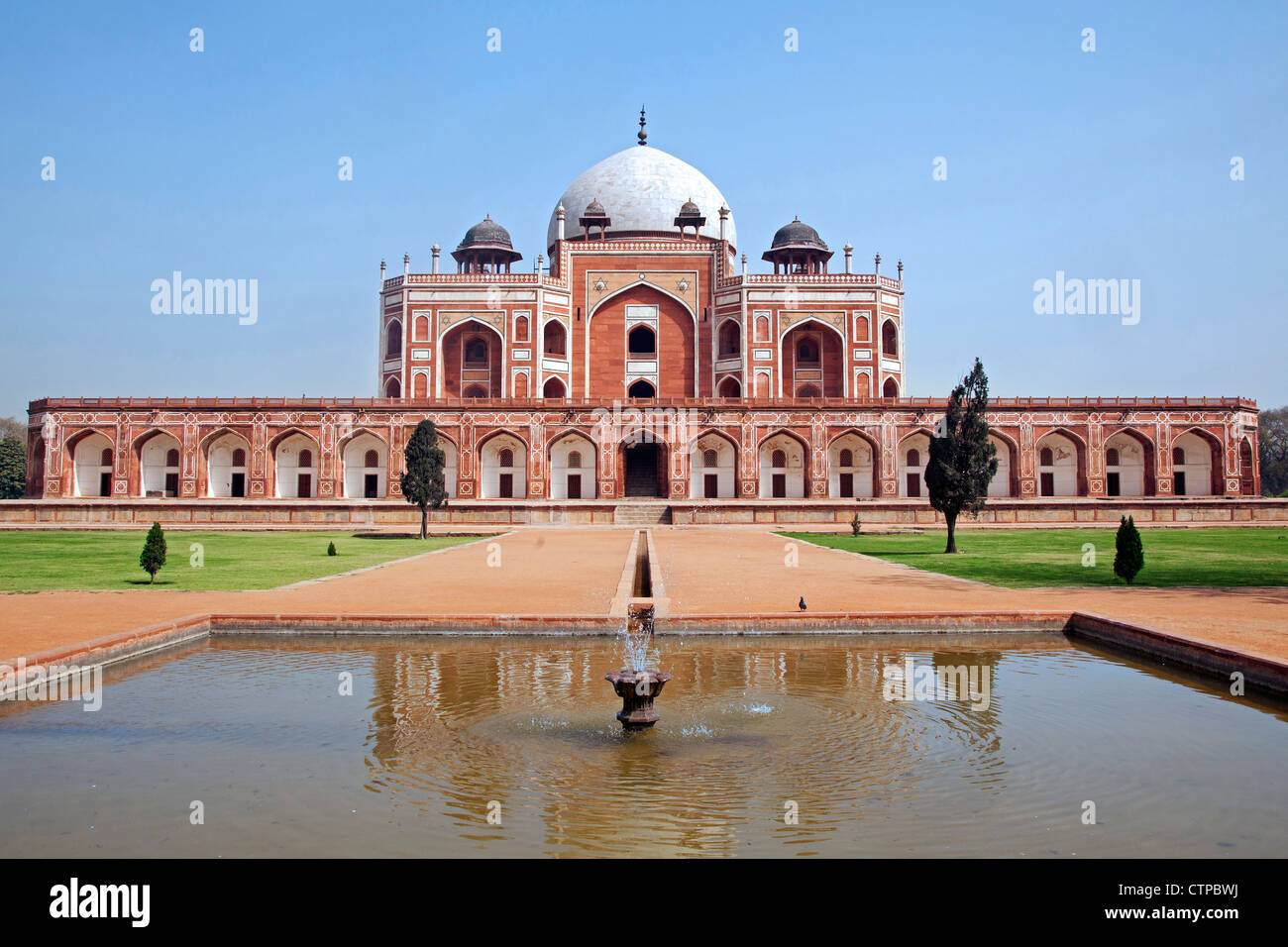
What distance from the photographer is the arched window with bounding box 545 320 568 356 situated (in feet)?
114

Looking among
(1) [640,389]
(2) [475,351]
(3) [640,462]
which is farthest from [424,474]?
(1) [640,389]


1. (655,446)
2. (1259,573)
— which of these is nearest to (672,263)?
(655,446)

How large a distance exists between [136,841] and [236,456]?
30.4 meters

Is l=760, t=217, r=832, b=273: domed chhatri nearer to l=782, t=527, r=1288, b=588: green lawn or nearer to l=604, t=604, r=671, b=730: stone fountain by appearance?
l=782, t=527, r=1288, b=588: green lawn

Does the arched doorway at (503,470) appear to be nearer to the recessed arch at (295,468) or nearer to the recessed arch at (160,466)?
the recessed arch at (295,468)

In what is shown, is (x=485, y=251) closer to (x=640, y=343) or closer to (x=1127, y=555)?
(x=640, y=343)

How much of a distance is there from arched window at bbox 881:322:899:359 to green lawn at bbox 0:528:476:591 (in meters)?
20.8

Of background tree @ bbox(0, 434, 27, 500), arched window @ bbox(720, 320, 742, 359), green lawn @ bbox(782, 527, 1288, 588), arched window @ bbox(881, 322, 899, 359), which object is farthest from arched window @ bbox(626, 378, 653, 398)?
background tree @ bbox(0, 434, 27, 500)

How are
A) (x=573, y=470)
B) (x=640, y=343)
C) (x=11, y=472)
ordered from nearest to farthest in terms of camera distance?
(x=573, y=470)
(x=640, y=343)
(x=11, y=472)

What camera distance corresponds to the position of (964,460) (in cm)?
1616

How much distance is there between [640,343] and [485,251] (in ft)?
22.8

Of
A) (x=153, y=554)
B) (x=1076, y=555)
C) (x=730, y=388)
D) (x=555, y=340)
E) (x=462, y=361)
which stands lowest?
(x=1076, y=555)

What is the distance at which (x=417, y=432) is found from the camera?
66.7ft

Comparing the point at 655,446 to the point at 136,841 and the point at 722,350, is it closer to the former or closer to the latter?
the point at 722,350
